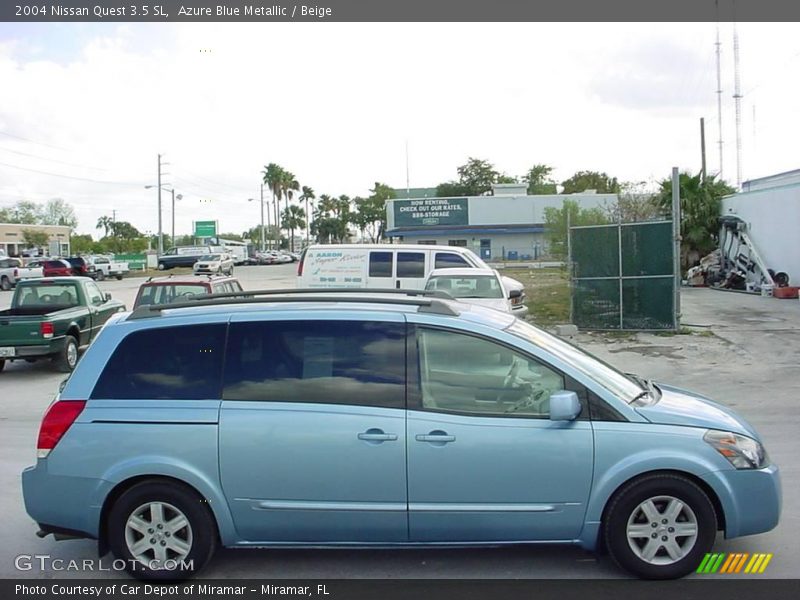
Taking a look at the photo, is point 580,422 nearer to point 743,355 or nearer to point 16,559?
point 16,559

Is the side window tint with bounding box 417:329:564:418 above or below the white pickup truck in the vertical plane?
below

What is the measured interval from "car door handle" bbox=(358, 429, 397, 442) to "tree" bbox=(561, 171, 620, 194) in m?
84.2

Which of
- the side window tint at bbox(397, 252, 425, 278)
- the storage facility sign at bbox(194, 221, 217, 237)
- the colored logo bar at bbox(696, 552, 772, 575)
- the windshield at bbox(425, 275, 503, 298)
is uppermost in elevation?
the storage facility sign at bbox(194, 221, 217, 237)

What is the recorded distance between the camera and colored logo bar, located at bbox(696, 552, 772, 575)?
15.6ft

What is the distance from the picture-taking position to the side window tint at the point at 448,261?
695 inches

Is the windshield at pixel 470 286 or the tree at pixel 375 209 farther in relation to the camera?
the tree at pixel 375 209

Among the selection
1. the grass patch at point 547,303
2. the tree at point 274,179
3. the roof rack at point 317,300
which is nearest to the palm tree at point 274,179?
the tree at point 274,179

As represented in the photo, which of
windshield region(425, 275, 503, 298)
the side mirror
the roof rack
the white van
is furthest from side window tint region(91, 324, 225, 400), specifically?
the white van

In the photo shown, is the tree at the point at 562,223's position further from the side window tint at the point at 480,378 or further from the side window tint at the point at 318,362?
the side window tint at the point at 318,362

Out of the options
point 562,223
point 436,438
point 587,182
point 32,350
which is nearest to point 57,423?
point 436,438

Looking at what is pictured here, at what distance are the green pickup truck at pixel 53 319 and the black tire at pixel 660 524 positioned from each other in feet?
36.9

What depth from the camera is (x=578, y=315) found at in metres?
18.0

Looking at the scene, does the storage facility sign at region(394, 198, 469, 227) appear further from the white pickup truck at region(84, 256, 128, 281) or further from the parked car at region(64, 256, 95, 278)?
the parked car at region(64, 256, 95, 278)

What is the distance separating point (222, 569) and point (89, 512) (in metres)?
0.91
